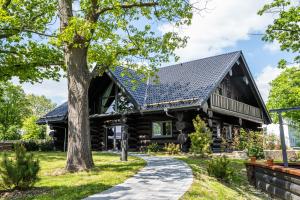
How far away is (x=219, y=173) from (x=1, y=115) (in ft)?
152

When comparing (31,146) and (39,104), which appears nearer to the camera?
(31,146)

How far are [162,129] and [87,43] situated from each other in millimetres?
10927

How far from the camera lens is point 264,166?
9.20 m

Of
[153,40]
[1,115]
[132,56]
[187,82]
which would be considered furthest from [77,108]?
[1,115]

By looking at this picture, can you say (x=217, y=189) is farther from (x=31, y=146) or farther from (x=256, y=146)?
(x=31, y=146)

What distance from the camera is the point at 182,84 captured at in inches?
800

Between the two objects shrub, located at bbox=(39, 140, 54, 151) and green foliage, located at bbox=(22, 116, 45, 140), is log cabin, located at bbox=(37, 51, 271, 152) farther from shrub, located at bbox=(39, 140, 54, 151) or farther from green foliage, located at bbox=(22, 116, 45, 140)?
green foliage, located at bbox=(22, 116, 45, 140)

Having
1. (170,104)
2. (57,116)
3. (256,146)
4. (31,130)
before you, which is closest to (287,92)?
(256,146)

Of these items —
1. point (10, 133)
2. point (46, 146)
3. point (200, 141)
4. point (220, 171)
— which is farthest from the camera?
point (10, 133)

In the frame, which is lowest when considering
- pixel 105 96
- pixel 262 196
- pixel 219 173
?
pixel 262 196

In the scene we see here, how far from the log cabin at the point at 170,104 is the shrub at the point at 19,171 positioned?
9.79 m

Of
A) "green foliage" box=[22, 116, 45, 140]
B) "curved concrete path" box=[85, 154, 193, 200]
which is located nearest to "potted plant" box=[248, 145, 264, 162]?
"curved concrete path" box=[85, 154, 193, 200]

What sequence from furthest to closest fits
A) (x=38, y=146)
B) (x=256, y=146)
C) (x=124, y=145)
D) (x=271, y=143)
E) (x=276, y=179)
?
(x=38, y=146)
(x=271, y=143)
(x=256, y=146)
(x=124, y=145)
(x=276, y=179)

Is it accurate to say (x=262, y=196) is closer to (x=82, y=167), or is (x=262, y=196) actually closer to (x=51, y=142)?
(x=82, y=167)
